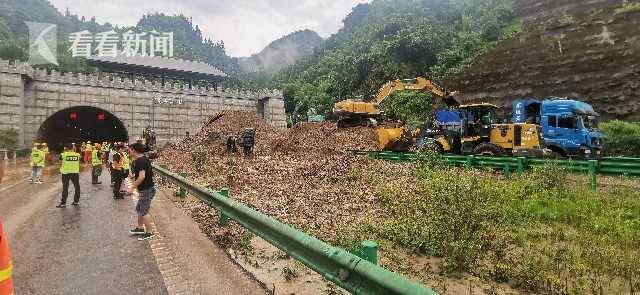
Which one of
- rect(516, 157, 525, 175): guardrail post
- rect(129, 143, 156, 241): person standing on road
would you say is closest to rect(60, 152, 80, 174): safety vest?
rect(129, 143, 156, 241): person standing on road

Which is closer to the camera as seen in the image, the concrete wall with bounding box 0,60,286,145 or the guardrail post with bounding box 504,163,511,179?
the guardrail post with bounding box 504,163,511,179

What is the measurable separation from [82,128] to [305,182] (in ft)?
151

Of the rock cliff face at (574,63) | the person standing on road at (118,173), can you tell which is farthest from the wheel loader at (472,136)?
the rock cliff face at (574,63)

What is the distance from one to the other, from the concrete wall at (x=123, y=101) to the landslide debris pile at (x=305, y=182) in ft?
64.9

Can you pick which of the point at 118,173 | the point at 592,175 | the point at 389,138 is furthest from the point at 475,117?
the point at 118,173

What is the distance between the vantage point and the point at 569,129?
16.9m

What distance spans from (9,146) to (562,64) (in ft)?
151

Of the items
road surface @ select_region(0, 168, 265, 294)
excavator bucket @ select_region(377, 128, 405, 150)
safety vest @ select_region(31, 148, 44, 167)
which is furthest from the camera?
excavator bucket @ select_region(377, 128, 405, 150)

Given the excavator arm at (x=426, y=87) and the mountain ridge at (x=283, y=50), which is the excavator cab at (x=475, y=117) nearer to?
the excavator arm at (x=426, y=87)

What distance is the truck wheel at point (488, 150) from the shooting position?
53.3ft

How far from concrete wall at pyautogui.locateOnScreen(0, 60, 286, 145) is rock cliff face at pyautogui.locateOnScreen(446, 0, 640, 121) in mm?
23012

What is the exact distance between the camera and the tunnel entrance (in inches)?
1615

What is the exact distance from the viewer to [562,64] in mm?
36656

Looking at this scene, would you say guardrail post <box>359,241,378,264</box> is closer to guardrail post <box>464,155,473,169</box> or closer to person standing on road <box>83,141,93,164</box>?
guardrail post <box>464,155,473,169</box>
